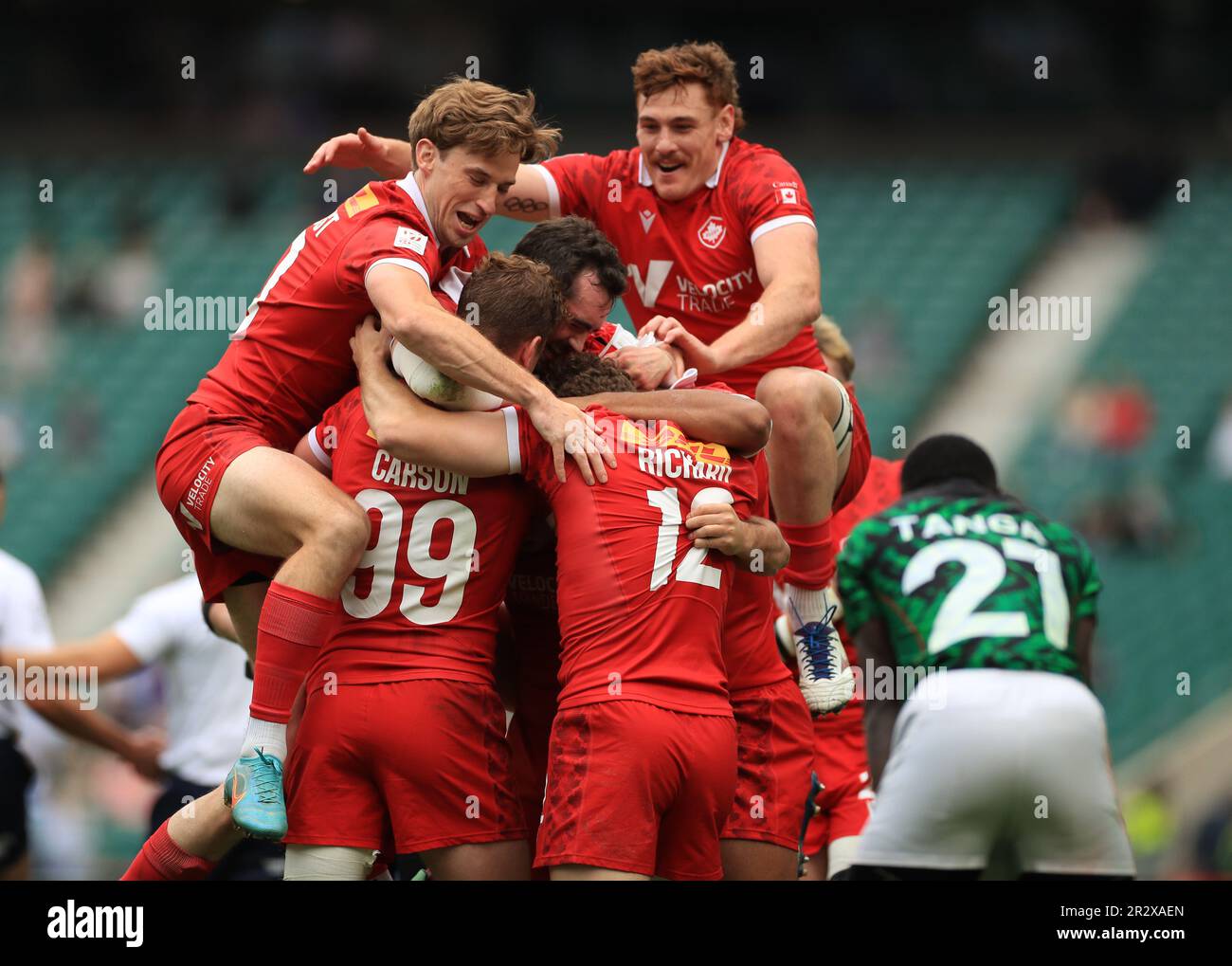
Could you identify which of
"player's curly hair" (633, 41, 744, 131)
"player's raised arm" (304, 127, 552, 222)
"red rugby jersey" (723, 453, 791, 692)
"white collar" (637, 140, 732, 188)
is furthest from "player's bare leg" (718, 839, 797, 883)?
"player's curly hair" (633, 41, 744, 131)

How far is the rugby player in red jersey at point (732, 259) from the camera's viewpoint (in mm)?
5836

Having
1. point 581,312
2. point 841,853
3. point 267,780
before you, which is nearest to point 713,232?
point 581,312

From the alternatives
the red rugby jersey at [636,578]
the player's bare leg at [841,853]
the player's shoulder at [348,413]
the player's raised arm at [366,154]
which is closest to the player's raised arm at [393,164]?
the player's raised arm at [366,154]

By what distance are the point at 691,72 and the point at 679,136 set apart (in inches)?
9.5

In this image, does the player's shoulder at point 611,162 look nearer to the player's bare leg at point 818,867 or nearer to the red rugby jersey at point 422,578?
the red rugby jersey at point 422,578

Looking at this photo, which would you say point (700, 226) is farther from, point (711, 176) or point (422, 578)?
point (422, 578)

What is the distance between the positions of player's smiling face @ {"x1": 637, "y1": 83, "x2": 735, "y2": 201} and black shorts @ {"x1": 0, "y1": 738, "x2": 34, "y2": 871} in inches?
162

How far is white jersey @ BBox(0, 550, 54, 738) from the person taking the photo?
7.73 metres

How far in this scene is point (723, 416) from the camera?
5.08 meters

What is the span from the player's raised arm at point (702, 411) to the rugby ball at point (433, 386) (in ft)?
1.09

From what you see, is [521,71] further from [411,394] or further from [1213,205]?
[411,394]

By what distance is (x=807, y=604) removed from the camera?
601cm
